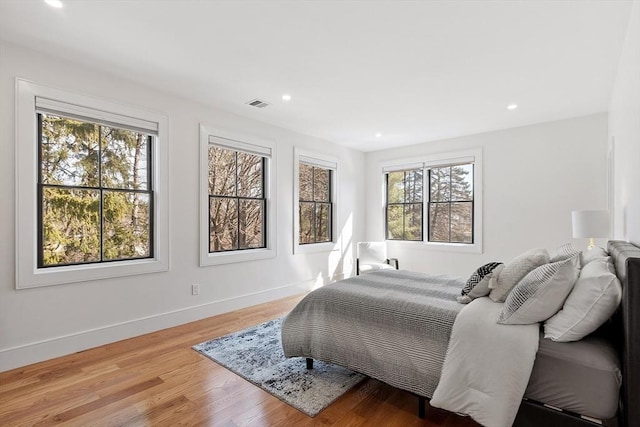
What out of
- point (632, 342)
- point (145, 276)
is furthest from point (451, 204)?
point (145, 276)

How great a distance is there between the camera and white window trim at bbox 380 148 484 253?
4.93 m

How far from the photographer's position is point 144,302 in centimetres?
335

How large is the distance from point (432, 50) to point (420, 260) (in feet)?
12.3

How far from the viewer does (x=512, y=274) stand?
2010 mm

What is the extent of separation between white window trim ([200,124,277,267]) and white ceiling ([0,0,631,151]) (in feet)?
1.26

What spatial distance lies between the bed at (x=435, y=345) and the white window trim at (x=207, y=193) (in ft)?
5.58

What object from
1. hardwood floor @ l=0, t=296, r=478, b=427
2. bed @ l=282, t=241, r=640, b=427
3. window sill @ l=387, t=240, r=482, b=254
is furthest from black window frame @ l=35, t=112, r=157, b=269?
window sill @ l=387, t=240, r=482, b=254

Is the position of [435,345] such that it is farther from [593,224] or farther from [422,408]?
[593,224]

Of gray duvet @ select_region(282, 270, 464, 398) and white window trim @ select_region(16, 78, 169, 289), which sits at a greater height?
white window trim @ select_region(16, 78, 169, 289)

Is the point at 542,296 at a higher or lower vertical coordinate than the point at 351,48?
lower

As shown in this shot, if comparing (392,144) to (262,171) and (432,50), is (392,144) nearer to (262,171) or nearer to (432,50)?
(262,171)

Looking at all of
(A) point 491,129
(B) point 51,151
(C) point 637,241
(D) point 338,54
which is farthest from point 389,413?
(A) point 491,129

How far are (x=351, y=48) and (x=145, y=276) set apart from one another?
2.94 m

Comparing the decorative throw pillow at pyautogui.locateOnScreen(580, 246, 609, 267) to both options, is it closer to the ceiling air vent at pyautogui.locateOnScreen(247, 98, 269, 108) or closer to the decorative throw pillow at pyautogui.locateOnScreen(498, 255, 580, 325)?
the decorative throw pillow at pyautogui.locateOnScreen(498, 255, 580, 325)
